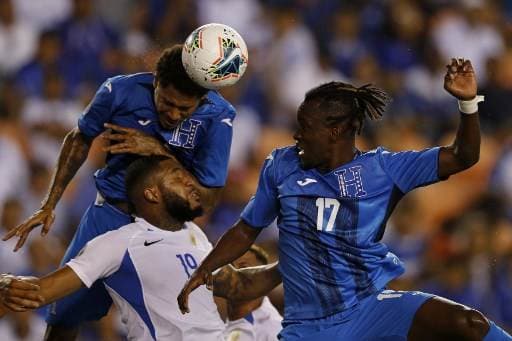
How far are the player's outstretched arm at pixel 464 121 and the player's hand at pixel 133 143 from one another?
1.66 meters

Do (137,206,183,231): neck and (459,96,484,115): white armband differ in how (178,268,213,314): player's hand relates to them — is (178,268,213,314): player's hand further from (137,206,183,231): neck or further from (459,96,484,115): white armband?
(459,96,484,115): white armband

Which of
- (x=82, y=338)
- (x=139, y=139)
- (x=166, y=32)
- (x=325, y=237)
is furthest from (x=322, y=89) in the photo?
(x=166, y=32)

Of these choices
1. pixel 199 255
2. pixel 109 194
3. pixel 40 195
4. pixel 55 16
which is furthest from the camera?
pixel 55 16

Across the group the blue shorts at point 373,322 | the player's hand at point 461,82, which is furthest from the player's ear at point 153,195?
the player's hand at point 461,82

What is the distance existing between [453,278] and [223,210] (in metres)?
2.30

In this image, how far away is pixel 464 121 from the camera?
16.4 feet

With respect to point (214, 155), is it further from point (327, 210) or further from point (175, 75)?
point (327, 210)

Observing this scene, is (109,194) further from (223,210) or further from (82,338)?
(223,210)

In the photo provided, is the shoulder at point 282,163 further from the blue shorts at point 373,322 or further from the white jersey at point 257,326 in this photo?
the white jersey at point 257,326

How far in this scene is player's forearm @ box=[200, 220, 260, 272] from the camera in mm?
5363

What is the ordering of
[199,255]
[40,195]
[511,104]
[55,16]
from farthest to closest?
[511,104] < [55,16] < [40,195] < [199,255]

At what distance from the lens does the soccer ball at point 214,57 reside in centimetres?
565

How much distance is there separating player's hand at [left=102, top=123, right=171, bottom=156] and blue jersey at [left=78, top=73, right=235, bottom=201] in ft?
0.56

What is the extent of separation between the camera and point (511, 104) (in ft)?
40.8
